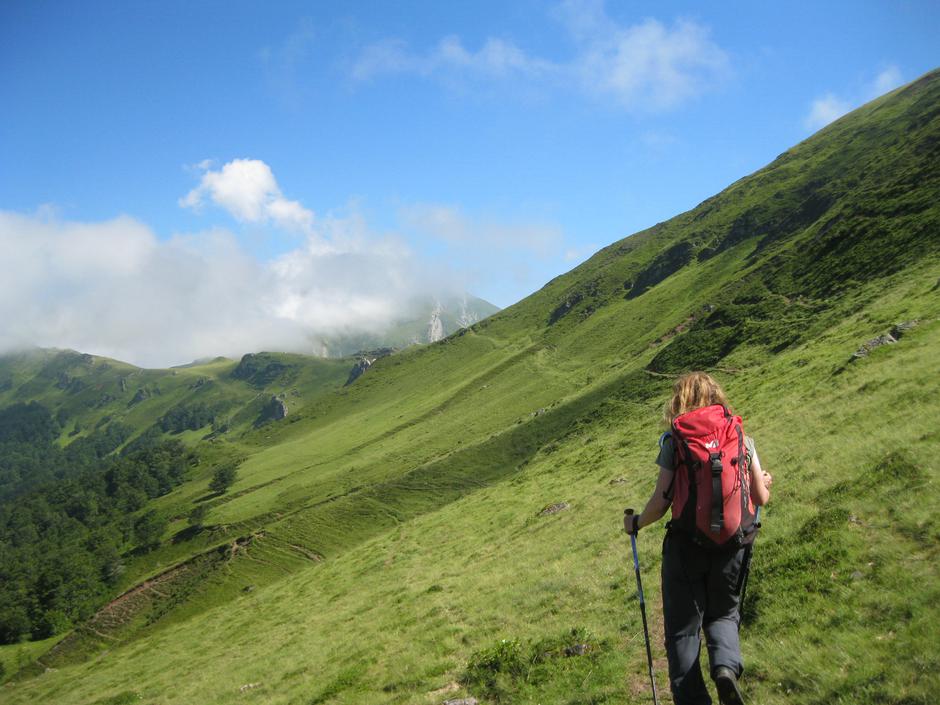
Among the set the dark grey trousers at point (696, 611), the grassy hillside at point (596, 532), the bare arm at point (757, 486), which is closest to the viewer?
the dark grey trousers at point (696, 611)

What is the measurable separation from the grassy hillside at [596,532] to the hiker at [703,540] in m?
2.58

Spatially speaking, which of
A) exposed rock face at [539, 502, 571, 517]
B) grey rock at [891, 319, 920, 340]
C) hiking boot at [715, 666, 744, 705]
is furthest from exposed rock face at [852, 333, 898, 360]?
hiking boot at [715, 666, 744, 705]

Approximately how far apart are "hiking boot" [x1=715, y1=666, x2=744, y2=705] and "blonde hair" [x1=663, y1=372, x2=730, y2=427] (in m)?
2.90

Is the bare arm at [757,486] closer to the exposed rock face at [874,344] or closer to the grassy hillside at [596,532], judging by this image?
the grassy hillside at [596,532]

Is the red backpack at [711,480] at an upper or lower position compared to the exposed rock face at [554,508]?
upper

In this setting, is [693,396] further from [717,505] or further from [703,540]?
[703,540]

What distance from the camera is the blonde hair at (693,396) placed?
279 inches

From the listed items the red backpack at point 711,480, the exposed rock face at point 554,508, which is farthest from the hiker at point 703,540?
the exposed rock face at point 554,508

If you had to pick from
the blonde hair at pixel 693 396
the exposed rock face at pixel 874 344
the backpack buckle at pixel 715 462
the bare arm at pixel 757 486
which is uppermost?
the blonde hair at pixel 693 396

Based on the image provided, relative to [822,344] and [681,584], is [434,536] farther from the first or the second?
[681,584]

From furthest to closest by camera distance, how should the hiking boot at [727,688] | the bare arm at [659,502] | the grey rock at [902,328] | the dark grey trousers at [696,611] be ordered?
the grey rock at [902,328], the bare arm at [659,502], the dark grey trousers at [696,611], the hiking boot at [727,688]

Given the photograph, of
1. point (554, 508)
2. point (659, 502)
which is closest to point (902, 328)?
point (554, 508)

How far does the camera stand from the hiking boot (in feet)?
19.4

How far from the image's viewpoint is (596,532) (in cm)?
2211
